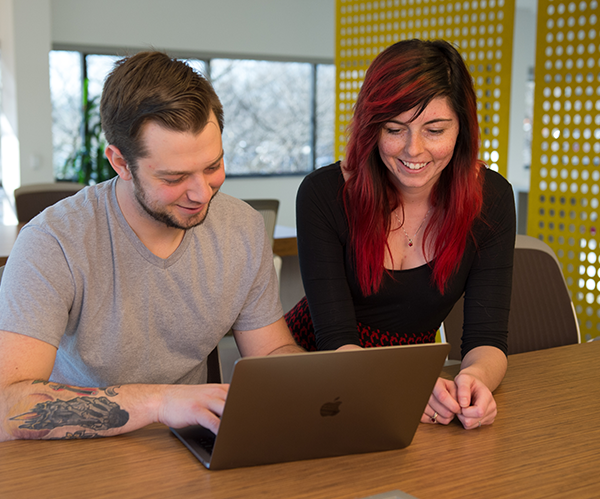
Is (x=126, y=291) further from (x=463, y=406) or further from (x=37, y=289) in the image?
(x=463, y=406)

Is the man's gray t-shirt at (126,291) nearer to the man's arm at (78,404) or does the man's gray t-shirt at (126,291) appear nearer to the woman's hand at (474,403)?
the man's arm at (78,404)

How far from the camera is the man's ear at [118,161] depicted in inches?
46.8

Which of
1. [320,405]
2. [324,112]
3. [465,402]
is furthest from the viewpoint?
[324,112]

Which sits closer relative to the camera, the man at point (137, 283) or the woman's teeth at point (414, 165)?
the man at point (137, 283)

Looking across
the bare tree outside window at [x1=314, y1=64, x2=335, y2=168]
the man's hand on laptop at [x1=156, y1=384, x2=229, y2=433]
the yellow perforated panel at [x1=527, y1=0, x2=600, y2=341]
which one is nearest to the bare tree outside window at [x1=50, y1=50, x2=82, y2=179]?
the bare tree outside window at [x1=314, y1=64, x2=335, y2=168]

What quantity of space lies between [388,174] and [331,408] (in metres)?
0.70

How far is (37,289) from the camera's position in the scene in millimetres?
1091

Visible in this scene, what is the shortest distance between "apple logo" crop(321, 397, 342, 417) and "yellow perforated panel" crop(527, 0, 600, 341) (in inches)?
92.4

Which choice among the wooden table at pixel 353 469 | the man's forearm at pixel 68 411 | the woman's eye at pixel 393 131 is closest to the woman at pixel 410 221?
the woman's eye at pixel 393 131

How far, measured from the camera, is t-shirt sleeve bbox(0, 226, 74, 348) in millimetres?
1063

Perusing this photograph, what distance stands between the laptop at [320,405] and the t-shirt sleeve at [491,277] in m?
0.47

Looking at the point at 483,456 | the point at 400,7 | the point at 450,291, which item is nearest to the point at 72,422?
the point at 483,456

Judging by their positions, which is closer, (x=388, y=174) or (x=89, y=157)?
(x=388, y=174)

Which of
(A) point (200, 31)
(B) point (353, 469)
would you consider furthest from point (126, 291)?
(A) point (200, 31)
